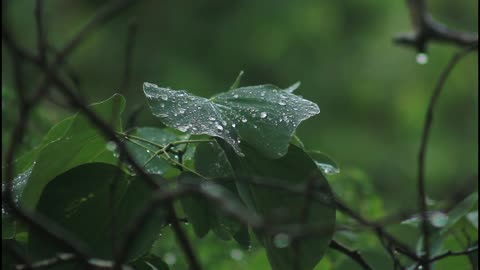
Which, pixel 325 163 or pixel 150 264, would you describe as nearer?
pixel 150 264

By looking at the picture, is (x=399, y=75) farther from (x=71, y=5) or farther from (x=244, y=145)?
(x=244, y=145)

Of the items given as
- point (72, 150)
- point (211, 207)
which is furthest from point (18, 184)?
point (211, 207)

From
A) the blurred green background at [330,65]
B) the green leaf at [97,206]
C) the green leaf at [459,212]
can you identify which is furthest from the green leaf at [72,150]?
the blurred green background at [330,65]

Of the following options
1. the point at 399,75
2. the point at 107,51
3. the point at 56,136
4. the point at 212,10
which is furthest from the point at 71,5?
the point at 56,136

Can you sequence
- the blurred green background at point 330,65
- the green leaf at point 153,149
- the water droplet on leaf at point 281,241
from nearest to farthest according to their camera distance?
the water droplet on leaf at point 281,241 → the green leaf at point 153,149 → the blurred green background at point 330,65

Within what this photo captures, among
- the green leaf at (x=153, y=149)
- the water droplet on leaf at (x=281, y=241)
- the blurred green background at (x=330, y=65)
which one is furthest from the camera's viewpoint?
the blurred green background at (x=330, y=65)

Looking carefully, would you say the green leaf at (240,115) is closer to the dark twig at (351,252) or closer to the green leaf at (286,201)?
the green leaf at (286,201)

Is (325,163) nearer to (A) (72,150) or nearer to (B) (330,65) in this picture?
(A) (72,150)
